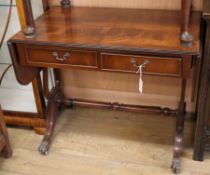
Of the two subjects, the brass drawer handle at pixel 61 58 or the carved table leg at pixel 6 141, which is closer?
the brass drawer handle at pixel 61 58

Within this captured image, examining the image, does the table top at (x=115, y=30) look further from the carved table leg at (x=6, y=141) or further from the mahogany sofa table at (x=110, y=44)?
the carved table leg at (x=6, y=141)

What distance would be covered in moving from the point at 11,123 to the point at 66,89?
476 millimetres

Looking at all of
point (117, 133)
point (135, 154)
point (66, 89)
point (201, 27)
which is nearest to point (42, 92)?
point (66, 89)

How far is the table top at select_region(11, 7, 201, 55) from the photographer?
1.55m

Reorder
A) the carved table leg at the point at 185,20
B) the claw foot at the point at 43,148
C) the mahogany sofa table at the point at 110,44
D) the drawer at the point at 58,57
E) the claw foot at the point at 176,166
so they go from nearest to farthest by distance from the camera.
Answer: the carved table leg at the point at 185,20 < the mahogany sofa table at the point at 110,44 < the drawer at the point at 58,57 < the claw foot at the point at 176,166 < the claw foot at the point at 43,148

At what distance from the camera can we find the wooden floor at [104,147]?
1.96 meters

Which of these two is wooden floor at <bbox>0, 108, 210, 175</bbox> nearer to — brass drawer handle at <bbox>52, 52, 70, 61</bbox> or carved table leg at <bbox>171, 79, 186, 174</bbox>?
carved table leg at <bbox>171, 79, 186, 174</bbox>

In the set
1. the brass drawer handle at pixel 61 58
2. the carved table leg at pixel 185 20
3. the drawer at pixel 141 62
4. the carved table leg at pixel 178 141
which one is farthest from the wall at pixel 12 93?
the carved table leg at pixel 185 20

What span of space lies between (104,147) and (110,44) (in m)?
0.82

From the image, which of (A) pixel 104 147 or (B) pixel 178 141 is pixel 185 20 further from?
(A) pixel 104 147

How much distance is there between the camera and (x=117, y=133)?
2.23 meters

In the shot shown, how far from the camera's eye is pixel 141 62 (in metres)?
1.59

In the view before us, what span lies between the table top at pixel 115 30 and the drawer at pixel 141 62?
0.18 ft

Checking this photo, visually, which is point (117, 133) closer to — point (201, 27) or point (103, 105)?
point (103, 105)
